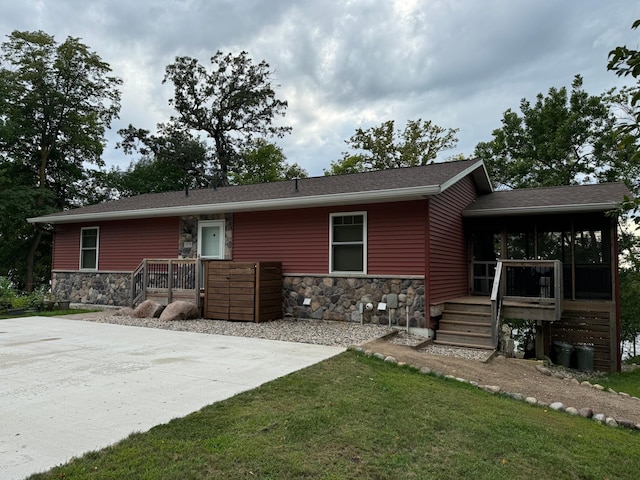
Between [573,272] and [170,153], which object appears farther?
[170,153]

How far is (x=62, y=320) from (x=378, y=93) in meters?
14.9

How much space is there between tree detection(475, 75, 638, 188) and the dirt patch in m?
13.9

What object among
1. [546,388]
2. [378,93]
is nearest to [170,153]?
[378,93]

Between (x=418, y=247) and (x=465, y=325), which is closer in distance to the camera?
(x=465, y=325)

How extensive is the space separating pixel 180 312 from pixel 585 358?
895 cm

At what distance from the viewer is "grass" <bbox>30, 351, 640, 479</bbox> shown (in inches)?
104

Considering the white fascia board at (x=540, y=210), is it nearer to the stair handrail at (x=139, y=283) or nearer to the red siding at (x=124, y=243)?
the red siding at (x=124, y=243)

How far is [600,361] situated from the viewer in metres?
9.57

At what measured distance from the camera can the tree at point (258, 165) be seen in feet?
86.7

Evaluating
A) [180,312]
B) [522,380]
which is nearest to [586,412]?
[522,380]

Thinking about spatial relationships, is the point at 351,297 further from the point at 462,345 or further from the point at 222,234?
the point at 222,234

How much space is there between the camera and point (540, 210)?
8.93 meters

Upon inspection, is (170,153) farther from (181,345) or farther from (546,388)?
(546,388)

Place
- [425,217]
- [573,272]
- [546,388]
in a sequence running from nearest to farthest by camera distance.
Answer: [546,388] → [425,217] → [573,272]
